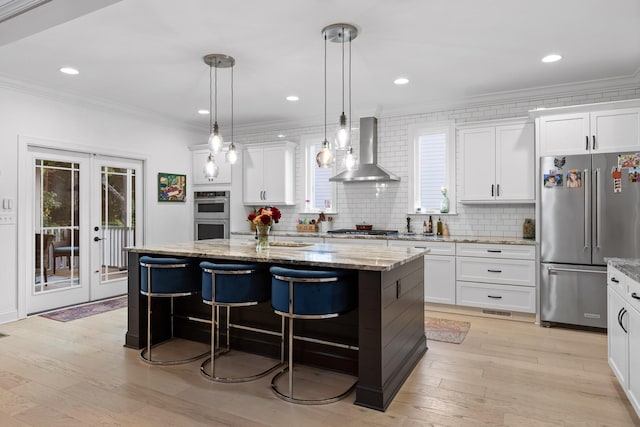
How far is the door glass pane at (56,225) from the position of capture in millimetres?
4863

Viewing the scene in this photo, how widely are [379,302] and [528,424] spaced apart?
1108 mm

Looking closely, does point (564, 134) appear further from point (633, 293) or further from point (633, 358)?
point (633, 358)

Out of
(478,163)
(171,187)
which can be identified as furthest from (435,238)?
(171,187)

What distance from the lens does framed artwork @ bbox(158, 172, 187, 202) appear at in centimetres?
634

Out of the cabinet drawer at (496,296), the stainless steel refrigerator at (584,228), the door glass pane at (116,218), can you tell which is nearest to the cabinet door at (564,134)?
the stainless steel refrigerator at (584,228)

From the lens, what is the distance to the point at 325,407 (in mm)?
2639

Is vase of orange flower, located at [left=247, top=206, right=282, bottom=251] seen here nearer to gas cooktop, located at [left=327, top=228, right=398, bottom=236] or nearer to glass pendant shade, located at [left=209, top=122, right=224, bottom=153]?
glass pendant shade, located at [left=209, top=122, right=224, bottom=153]

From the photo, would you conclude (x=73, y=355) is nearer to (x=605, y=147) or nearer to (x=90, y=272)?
(x=90, y=272)

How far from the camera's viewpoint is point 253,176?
6.65 metres

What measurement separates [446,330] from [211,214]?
4.19 meters

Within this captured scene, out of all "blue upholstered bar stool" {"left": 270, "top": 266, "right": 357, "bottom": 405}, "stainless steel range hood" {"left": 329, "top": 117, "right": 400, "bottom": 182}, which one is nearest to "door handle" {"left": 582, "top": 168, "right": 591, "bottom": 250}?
"stainless steel range hood" {"left": 329, "top": 117, "right": 400, "bottom": 182}

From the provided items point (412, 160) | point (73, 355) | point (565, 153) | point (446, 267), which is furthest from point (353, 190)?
point (73, 355)

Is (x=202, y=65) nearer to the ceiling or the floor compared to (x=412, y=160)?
nearer to the ceiling

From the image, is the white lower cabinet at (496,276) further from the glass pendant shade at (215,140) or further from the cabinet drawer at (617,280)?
the glass pendant shade at (215,140)
